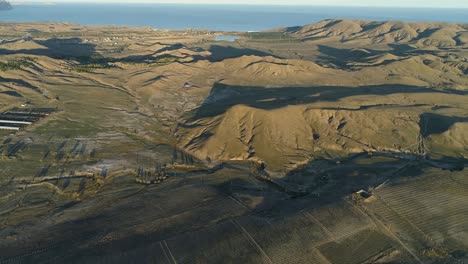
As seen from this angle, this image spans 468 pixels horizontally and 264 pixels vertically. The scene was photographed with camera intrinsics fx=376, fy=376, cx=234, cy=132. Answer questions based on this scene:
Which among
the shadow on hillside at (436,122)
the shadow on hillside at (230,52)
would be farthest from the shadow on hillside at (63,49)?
the shadow on hillside at (436,122)

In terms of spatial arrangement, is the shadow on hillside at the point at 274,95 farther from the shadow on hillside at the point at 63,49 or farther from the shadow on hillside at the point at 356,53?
the shadow on hillside at the point at 63,49

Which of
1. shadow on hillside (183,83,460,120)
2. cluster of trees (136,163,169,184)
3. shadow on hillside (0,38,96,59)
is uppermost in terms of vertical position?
shadow on hillside (0,38,96,59)

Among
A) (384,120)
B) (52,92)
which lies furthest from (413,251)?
(52,92)

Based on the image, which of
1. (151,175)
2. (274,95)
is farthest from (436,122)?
(151,175)

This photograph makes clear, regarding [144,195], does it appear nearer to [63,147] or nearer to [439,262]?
[63,147]

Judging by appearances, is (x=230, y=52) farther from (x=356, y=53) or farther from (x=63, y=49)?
(x=63, y=49)

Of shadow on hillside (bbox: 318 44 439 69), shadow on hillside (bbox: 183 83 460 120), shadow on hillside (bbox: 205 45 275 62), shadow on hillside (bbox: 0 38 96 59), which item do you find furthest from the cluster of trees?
shadow on hillside (bbox: 205 45 275 62)

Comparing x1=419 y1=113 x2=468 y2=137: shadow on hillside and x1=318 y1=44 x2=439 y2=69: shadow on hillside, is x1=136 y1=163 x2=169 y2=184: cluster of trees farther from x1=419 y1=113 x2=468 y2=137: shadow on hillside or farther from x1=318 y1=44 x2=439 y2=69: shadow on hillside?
x1=318 y1=44 x2=439 y2=69: shadow on hillside

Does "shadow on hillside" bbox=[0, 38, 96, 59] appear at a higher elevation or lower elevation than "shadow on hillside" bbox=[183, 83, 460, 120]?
higher
